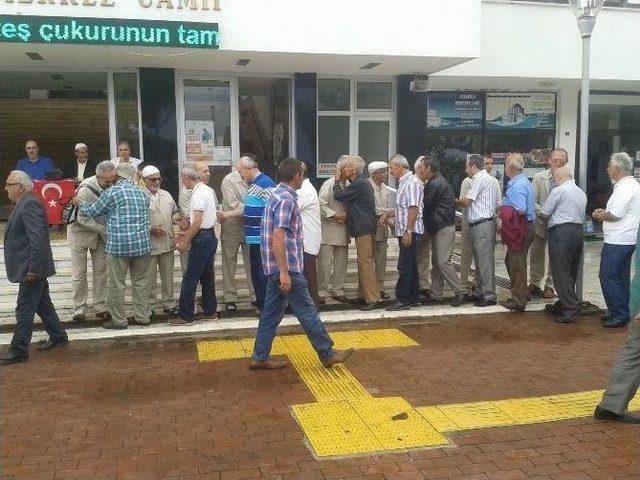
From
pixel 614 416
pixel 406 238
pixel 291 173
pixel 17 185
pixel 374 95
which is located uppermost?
pixel 374 95

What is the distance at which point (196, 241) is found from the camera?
7426 millimetres

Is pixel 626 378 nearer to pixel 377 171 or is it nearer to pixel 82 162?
pixel 377 171

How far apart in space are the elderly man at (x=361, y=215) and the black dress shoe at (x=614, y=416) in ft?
12.3

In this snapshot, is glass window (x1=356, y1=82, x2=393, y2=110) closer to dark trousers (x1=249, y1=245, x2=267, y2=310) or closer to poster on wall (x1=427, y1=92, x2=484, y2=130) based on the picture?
poster on wall (x1=427, y1=92, x2=484, y2=130)

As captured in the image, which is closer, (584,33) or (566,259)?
(566,259)

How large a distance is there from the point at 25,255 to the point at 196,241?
73.4 inches

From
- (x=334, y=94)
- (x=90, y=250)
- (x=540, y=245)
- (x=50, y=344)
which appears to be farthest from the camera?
(x=334, y=94)

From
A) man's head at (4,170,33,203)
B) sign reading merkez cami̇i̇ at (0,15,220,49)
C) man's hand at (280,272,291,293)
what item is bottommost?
man's hand at (280,272,291,293)

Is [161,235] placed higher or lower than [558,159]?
lower

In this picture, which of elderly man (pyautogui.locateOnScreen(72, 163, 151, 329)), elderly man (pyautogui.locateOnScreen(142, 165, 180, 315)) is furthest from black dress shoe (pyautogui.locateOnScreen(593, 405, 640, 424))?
elderly man (pyautogui.locateOnScreen(142, 165, 180, 315))

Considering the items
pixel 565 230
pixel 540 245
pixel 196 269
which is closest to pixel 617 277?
pixel 565 230

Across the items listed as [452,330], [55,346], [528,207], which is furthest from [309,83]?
[55,346]

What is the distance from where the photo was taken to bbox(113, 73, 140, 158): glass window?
432 inches

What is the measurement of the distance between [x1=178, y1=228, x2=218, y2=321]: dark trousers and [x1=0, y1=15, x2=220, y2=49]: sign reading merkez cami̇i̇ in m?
3.20
